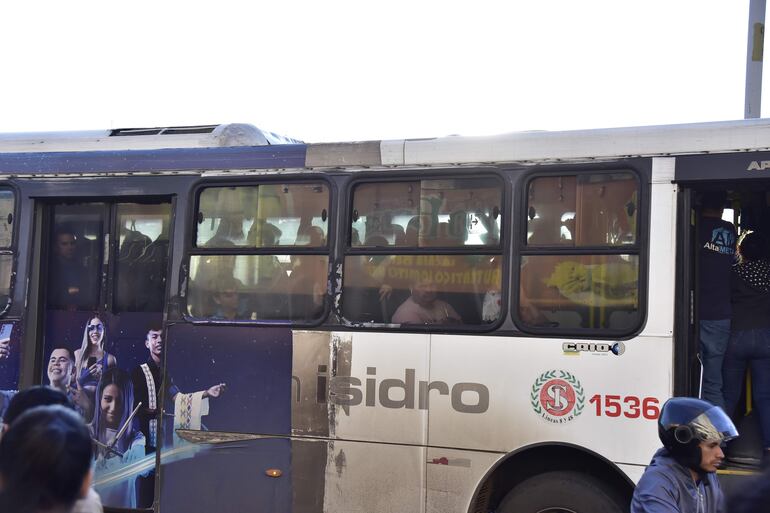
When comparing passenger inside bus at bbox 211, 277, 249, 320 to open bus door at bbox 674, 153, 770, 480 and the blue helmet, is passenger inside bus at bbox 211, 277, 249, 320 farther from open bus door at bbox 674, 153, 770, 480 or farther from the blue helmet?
the blue helmet

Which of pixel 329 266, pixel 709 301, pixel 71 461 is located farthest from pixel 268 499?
pixel 71 461

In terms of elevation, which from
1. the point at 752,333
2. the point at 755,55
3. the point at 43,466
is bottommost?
the point at 43,466

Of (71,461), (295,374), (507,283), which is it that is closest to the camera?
(71,461)

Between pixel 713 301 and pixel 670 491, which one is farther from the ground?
pixel 713 301

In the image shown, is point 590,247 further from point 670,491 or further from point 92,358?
point 92,358

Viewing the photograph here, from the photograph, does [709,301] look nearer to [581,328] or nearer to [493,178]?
[581,328]

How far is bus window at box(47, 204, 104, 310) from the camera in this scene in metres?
6.77

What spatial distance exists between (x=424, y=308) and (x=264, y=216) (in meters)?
1.36

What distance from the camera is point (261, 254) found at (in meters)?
6.14

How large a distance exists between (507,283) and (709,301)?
53.4 inches

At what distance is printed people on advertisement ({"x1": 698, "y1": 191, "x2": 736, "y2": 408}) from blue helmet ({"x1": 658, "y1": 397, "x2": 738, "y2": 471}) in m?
2.49

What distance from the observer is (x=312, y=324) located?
5.95m

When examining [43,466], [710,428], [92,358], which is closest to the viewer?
[43,466]

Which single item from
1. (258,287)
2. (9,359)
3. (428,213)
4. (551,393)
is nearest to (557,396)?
(551,393)
